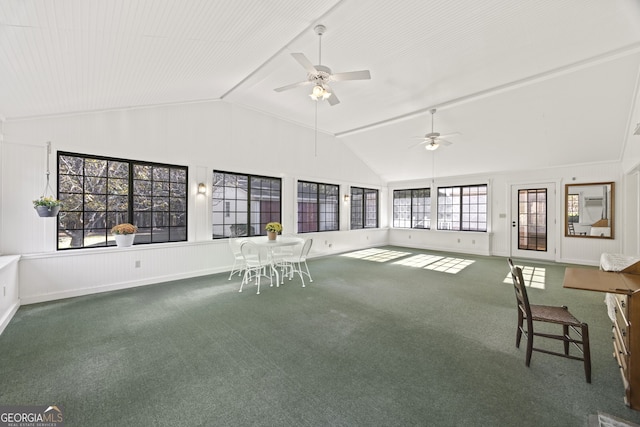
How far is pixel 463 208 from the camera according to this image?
831 centimetres

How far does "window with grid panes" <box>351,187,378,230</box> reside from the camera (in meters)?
8.76

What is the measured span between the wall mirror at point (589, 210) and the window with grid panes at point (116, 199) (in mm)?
8869

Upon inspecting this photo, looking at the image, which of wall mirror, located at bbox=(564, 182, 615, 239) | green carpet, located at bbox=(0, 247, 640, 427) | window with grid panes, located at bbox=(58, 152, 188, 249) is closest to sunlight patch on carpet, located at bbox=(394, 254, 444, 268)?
green carpet, located at bbox=(0, 247, 640, 427)

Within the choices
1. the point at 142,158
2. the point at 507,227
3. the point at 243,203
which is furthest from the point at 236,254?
the point at 507,227

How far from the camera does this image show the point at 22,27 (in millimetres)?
1885

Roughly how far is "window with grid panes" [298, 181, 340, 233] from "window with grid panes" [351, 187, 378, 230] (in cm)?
90

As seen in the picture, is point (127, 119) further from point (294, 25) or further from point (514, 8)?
point (514, 8)

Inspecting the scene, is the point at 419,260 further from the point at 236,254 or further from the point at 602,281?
the point at 602,281

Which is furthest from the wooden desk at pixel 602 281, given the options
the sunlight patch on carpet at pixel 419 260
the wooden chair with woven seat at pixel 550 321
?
the sunlight patch on carpet at pixel 419 260

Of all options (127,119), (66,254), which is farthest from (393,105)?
(66,254)

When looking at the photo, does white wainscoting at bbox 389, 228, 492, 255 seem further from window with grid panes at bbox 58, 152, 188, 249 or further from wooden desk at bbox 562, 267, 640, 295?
window with grid panes at bbox 58, 152, 188, 249

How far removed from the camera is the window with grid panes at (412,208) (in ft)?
29.8

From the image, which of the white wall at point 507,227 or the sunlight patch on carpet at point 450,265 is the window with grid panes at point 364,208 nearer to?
the white wall at point 507,227

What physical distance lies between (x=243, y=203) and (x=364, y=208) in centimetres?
467
